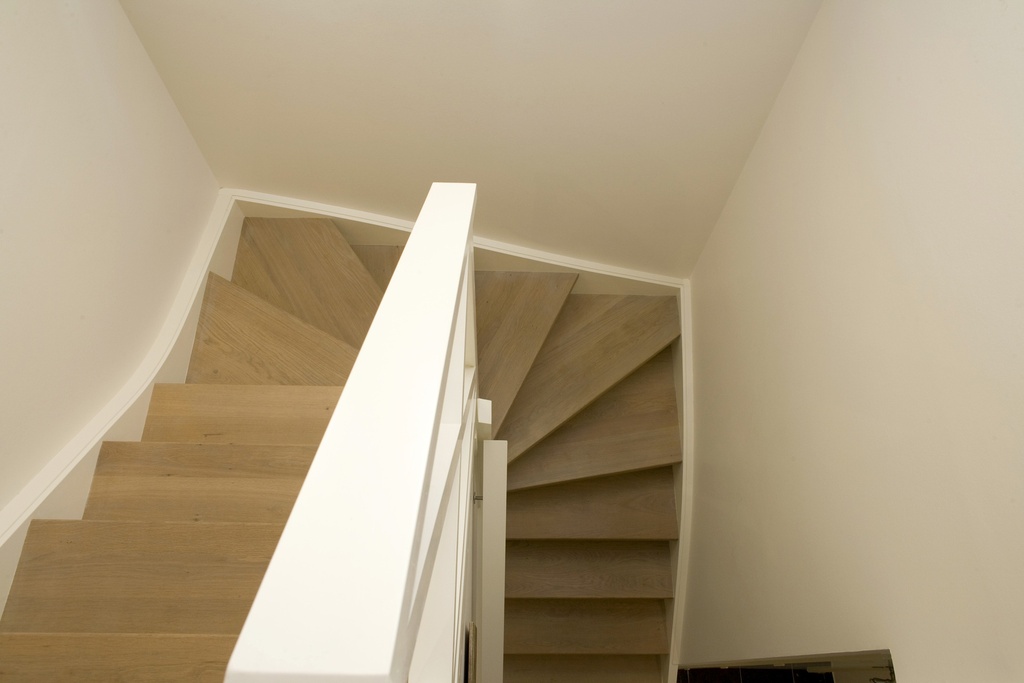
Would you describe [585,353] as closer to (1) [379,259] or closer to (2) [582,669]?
(1) [379,259]

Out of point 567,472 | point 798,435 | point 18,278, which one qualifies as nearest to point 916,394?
point 798,435

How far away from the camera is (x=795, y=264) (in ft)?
6.01

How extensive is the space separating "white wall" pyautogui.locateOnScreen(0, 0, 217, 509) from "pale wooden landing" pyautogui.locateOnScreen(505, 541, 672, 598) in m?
1.82

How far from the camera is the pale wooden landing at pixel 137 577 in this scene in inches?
56.7

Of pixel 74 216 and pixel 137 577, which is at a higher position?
pixel 74 216

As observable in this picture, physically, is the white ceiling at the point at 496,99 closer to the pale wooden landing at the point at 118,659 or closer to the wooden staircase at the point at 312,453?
the wooden staircase at the point at 312,453

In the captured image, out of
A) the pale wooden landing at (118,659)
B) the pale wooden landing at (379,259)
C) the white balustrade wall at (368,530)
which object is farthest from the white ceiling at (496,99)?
the pale wooden landing at (118,659)

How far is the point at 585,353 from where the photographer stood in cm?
302

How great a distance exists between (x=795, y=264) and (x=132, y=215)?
1.93 metres

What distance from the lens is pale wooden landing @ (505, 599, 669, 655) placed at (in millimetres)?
2971

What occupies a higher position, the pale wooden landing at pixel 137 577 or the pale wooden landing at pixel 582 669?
the pale wooden landing at pixel 137 577

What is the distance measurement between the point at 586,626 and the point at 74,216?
99.4 inches

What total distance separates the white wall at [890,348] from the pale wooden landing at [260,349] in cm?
146

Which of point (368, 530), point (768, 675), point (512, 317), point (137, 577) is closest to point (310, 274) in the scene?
point (512, 317)
